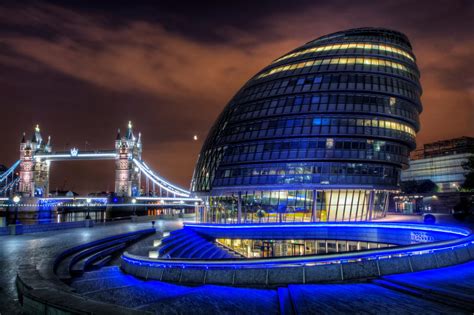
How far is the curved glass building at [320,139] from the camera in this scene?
56.1 metres

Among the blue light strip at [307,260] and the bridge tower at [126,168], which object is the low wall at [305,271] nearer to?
the blue light strip at [307,260]

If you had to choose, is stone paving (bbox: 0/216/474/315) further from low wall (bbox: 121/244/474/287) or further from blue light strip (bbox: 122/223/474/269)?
blue light strip (bbox: 122/223/474/269)

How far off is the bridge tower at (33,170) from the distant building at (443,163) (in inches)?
6095

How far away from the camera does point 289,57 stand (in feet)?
221

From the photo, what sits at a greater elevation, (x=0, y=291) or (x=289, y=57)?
(x=289, y=57)

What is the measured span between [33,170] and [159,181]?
191ft

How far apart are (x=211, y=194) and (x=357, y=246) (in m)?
25.5

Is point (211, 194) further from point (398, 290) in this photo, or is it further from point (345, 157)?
point (398, 290)

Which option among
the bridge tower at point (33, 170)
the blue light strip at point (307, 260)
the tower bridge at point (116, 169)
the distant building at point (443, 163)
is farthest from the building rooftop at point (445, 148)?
the bridge tower at point (33, 170)

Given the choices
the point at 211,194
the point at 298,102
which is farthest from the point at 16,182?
the point at 298,102

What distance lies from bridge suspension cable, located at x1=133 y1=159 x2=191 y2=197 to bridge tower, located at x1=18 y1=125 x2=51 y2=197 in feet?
143

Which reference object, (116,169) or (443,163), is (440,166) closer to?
(443,163)

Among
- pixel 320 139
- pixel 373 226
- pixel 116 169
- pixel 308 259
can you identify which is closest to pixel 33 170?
pixel 116 169

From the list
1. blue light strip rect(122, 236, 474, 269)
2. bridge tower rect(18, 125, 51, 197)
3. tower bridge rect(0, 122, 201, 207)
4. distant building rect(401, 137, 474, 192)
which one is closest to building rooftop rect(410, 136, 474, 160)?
distant building rect(401, 137, 474, 192)
